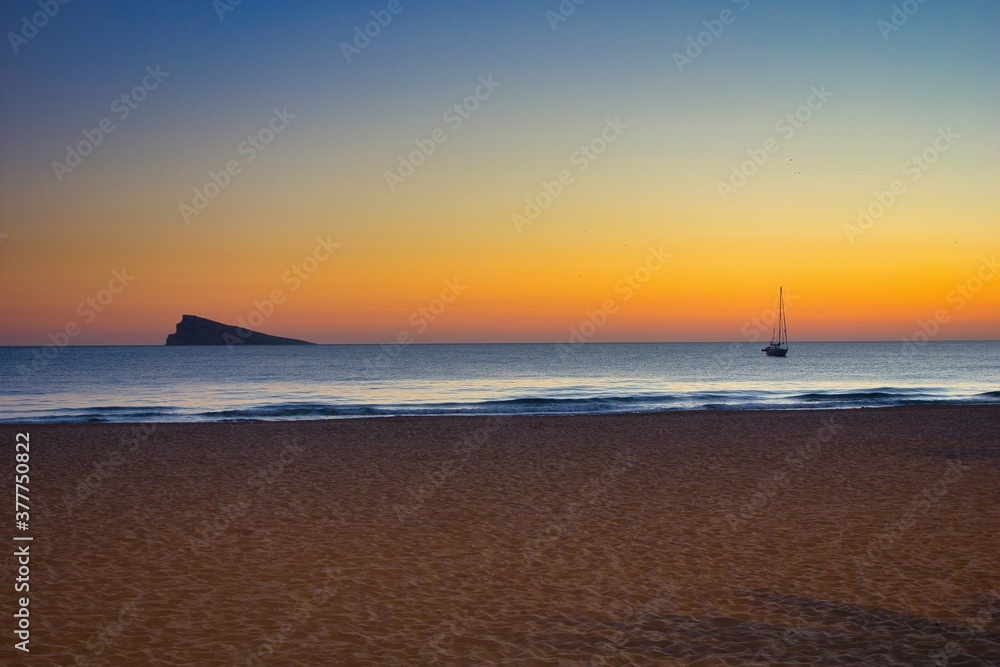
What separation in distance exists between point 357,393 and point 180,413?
15428 millimetres

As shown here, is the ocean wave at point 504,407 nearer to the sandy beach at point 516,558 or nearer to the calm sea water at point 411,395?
the calm sea water at point 411,395

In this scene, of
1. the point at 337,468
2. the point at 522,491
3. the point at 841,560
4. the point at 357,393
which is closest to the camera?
the point at 841,560

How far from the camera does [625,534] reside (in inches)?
395

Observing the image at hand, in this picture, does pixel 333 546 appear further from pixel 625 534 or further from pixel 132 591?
pixel 625 534

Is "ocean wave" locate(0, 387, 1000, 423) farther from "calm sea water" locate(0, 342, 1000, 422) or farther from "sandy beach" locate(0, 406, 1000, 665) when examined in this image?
"sandy beach" locate(0, 406, 1000, 665)

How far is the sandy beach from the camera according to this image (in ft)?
20.5

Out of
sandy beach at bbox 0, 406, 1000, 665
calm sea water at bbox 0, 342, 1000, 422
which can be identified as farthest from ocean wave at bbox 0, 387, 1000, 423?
sandy beach at bbox 0, 406, 1000, 665

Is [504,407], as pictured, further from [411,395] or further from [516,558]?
[516,558]

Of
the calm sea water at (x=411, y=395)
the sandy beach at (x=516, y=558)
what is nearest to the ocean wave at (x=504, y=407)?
the calm sea water at (x=411, y=395)

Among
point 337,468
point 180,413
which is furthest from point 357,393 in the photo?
point 337,468

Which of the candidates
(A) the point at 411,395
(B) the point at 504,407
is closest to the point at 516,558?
(B) the point at 504,407

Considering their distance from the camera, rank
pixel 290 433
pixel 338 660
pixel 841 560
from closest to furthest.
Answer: pixel 338 660, pixel 841 560, pixel 290 433

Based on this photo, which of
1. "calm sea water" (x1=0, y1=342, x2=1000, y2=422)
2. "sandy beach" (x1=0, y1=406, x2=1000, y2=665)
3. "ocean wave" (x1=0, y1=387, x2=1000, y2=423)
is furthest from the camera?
"calm sea water" (x1=0, y1=342, x2=1000, y2=422)

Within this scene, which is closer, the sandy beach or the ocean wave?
the sandy beach
